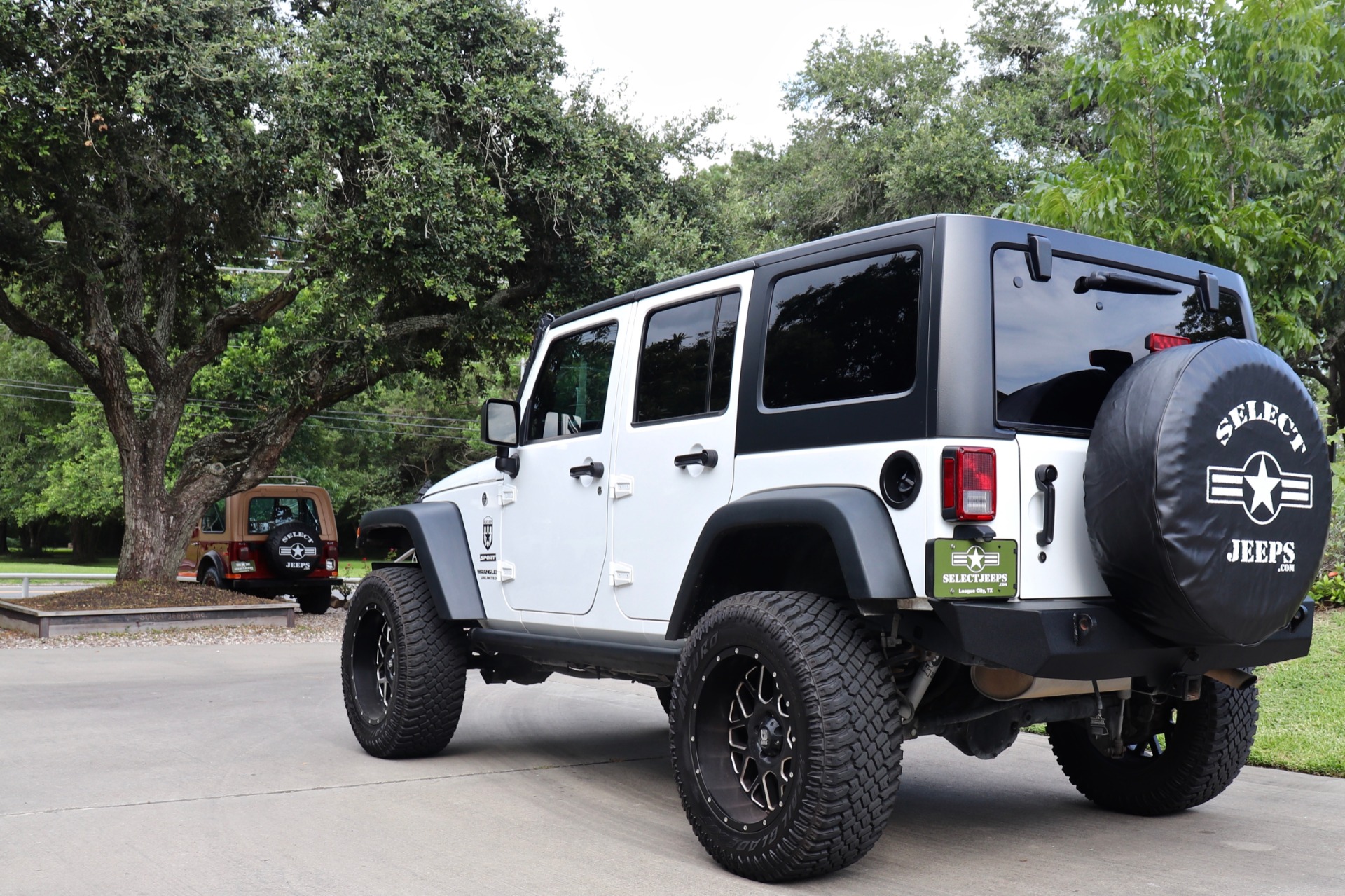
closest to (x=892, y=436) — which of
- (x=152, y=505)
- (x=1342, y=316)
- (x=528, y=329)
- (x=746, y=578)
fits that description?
(x=746, y=578)

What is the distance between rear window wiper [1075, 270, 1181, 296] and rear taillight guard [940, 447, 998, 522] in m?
0.89

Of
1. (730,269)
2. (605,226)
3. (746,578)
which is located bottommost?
(746,578)

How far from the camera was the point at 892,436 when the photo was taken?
3.97 metres

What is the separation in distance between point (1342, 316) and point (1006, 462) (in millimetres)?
15652

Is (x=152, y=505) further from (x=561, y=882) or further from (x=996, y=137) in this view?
(x=996, y=137)

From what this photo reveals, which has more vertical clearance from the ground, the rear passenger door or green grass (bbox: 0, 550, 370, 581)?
the rear passenger door

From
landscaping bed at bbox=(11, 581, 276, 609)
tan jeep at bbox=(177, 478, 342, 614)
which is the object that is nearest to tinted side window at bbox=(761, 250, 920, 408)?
landscaping bed at bbox=(11, 581, 276, 609)

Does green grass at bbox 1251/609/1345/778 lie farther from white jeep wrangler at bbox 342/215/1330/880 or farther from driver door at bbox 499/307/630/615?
driver door at bbox 499/307/630/615

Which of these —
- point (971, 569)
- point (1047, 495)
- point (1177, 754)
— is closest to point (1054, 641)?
point (971, 569)

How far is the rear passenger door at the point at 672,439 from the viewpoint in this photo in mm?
4758

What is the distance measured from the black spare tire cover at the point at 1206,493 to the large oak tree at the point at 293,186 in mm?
10798

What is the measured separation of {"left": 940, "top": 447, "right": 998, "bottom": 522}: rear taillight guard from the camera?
374cm

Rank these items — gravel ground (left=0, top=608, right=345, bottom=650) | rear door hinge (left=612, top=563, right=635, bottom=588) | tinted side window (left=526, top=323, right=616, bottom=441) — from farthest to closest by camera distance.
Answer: gravel ground (left=0, top=608, right=345, bottom=650) < tinted side window (left=526, top=323, right=616, bottom=441) < rear door hinge (left=612, top=563, right=635, bottom=588)

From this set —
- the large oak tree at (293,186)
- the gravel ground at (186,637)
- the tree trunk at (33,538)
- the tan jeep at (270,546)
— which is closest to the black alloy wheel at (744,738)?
the large oak tree at (293,186)
